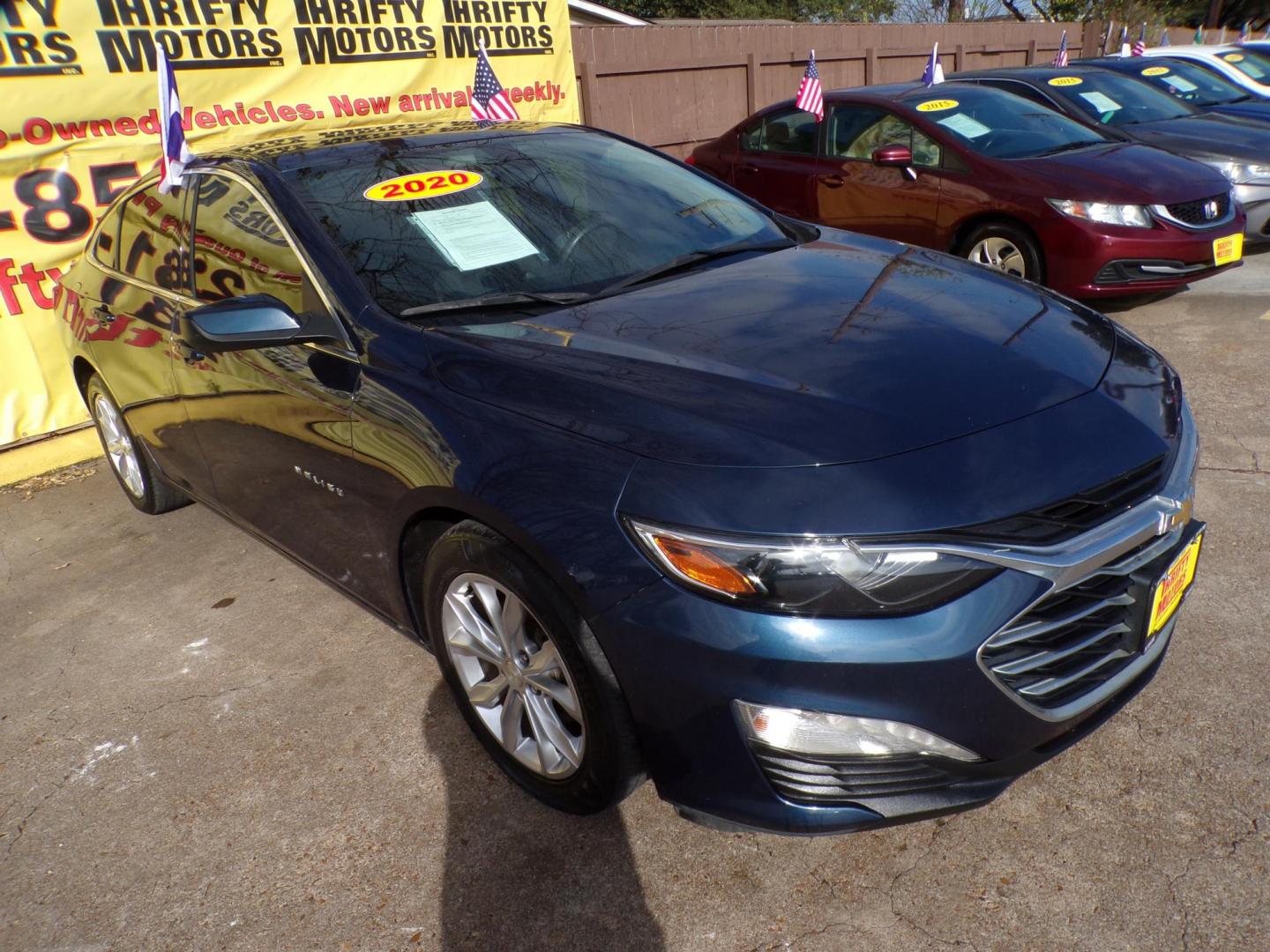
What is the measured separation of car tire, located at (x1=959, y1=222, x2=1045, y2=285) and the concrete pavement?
2905mm

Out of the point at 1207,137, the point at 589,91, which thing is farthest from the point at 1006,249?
the point at 589,91

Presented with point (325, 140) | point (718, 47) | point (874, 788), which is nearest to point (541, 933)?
point (874, 788)

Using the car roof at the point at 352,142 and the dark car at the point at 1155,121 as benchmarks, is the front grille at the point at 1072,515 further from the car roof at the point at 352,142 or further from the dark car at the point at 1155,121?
the dark car at the point at 1155,121

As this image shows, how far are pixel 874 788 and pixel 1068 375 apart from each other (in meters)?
1.06

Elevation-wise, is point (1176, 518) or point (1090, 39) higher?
point (1176, 518)

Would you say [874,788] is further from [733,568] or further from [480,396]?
[480,396]

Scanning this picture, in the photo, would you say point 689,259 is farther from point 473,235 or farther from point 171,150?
point 171,150

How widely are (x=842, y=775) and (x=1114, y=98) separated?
8.55 meters

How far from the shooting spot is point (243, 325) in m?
2.63

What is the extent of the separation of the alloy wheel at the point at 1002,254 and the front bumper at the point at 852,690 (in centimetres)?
447

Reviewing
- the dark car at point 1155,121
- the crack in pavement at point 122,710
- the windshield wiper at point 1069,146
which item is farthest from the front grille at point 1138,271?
the crack in pavement at point 122,710

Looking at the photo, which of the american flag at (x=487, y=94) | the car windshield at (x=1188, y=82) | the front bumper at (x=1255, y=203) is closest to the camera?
the american flag at (x=487, y=94)

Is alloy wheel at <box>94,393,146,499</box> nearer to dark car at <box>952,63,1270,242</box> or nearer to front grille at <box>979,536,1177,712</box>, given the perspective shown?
front grille at <box>979,536,1177,712</box>

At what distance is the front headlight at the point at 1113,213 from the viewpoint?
19.1 ft
